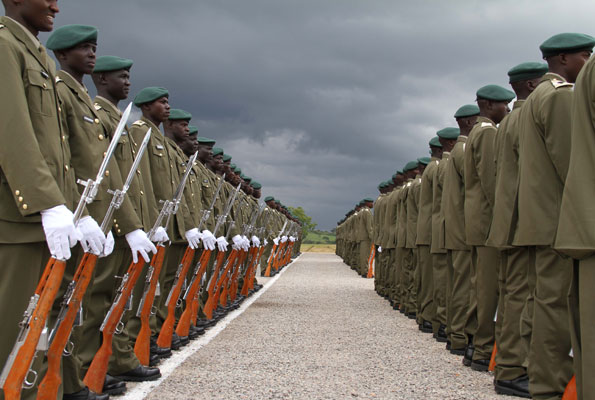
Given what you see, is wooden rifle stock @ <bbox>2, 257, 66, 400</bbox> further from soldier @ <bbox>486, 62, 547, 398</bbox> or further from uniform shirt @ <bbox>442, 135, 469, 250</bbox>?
uniform shirt @ <bbox>442, 135, 469, 250</bbox>

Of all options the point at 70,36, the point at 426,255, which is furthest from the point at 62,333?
the point at 426,255

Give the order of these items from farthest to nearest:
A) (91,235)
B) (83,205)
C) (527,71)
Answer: (527,71) < (91,235) < (83,205)

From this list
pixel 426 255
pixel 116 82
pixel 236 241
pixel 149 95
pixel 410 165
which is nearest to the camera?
pixel 116 82

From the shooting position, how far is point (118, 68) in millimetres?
5074

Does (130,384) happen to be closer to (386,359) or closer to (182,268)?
(182,268)

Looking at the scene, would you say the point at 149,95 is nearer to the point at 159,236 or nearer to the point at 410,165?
the point at 159,236

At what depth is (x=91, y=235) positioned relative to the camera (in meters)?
3.43

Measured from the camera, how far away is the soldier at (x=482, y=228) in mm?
5469

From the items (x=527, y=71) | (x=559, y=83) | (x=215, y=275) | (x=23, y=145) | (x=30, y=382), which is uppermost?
(x=527, y=71)

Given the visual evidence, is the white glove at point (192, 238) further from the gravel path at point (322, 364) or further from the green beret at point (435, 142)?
the green beret at point (435, 142)

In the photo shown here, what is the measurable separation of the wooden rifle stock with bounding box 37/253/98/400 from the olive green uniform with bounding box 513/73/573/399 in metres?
2.86

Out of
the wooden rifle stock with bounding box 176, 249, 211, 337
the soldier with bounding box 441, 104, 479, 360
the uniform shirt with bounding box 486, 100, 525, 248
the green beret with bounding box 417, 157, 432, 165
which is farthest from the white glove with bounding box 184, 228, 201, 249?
the green beret with bounding box 417, 157, 432, 165

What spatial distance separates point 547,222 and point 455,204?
229cm

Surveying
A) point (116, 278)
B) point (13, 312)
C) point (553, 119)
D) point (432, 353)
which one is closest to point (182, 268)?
point (116, 278)
